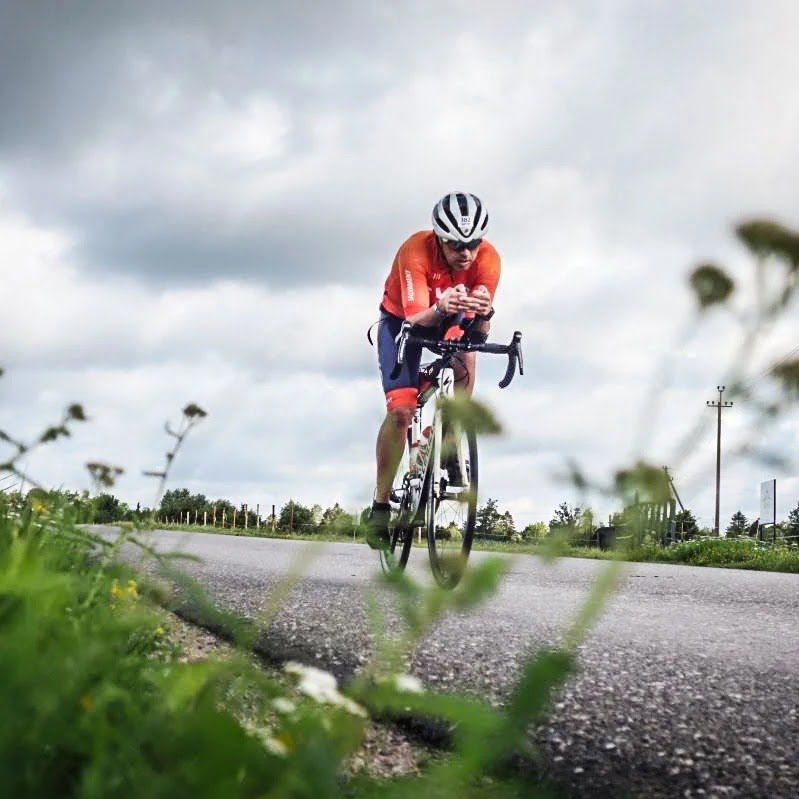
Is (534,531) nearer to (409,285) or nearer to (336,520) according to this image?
(336,520)

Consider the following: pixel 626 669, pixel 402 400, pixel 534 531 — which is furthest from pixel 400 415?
pixel 534 531

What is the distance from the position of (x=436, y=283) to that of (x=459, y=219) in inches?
18.1

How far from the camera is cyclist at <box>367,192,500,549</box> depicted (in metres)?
5.85

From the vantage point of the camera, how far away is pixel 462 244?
5.89 meters

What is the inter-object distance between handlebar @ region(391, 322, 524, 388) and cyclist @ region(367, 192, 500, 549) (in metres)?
0.09

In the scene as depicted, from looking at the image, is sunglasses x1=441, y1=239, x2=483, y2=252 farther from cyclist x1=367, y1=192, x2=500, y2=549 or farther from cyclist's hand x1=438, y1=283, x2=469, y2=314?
cyclist's hand x1=438, y1=283, x2=469, y2=314

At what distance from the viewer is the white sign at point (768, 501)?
107 feet

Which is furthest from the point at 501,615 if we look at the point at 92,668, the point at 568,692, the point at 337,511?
the point at 92,668

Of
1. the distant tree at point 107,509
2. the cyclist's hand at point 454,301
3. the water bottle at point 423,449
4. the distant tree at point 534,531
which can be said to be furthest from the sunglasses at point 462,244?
the distant tree at point 534,531

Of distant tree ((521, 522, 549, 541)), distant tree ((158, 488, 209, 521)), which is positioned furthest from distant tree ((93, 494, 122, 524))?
distant tree ((158, 488, 209, 521))

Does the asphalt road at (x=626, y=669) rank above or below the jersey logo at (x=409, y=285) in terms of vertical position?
below

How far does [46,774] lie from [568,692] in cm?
221

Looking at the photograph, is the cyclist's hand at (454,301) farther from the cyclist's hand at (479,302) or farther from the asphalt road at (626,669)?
the asphalt road at (626,669)

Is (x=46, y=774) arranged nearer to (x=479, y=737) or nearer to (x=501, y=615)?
(x=479, y=737)
